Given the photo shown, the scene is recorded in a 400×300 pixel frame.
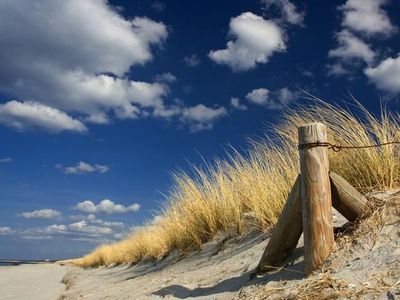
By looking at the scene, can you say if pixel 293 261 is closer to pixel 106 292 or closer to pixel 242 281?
pixel 242 281

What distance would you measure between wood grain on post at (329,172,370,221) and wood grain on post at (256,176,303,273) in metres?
0.29

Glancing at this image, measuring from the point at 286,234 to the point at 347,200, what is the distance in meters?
0.56

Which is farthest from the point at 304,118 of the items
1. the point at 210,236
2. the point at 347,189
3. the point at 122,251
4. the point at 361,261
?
the point at 122,251

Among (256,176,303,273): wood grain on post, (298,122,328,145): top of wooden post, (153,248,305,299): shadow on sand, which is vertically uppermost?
(298,122,328,145): top of wooden post

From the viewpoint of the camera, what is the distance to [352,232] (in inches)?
156

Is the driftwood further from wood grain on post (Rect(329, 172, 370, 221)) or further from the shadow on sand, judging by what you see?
the shadow on sand

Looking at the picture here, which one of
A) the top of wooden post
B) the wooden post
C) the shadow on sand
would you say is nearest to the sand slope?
the shadow on sand

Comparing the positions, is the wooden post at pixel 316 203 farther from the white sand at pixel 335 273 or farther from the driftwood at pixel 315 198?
the white sand at pixel 335 273

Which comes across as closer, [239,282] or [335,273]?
[335,273]

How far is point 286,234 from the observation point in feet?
13.3

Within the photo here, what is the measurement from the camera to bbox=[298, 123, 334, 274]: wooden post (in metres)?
3.65

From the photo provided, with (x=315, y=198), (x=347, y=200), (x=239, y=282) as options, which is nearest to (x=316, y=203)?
(x=315, y=198)

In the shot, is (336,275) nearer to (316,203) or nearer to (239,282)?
(316,203)

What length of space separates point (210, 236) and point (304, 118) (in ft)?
7.65
